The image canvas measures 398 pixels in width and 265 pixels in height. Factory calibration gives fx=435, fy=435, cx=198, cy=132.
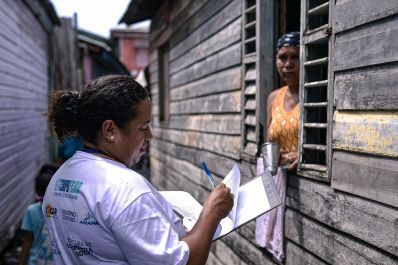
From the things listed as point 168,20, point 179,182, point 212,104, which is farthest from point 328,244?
point 168,20

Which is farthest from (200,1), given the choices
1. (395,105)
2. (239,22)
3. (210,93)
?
(395,105)

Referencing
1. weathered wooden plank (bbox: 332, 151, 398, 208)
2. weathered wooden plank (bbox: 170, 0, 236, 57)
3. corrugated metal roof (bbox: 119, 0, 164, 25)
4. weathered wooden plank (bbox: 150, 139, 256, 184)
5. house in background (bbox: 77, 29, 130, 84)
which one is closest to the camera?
weathered wooden plank (bbox: 332, 151, 398, 208)

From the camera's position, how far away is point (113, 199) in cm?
139

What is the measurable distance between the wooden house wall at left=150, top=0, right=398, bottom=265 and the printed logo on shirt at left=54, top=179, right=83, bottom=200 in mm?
1307

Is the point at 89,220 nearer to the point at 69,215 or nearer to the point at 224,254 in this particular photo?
the point at 69,215

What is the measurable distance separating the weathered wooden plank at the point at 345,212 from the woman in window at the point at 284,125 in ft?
0.30

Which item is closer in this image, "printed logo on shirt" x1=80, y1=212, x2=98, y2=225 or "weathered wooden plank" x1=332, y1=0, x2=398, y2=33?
"printed logo on shirt" x1=80, y1=212, x2=98, y2=225

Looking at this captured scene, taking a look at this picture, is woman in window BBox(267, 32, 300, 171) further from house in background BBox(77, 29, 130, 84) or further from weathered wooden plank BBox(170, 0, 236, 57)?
house in background BBox(77, 29, 130, 84)

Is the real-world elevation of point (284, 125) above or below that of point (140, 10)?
below

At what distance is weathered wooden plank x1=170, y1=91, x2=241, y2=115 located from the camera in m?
4.00

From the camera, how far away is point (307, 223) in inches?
105

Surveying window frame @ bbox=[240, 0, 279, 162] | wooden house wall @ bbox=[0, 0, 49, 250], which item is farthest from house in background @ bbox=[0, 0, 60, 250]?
window frame @ bbox=[240, 0, 279, 162]

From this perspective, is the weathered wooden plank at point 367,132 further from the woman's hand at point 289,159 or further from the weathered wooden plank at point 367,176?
the woman's hand at point 289,159

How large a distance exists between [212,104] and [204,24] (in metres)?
1.02
